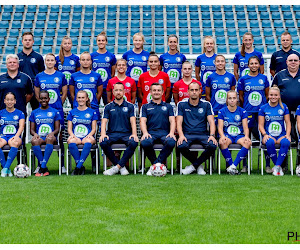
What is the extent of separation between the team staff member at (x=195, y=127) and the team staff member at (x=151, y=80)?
1.69 ft

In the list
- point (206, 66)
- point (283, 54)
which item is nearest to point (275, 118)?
point (283, 54)

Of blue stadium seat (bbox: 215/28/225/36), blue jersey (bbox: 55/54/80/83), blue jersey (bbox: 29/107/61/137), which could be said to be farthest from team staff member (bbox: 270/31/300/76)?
blue stadium seat (bbox: 215/28/225/36)

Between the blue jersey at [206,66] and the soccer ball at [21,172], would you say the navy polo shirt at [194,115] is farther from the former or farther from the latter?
the soccer ball at [21,172]

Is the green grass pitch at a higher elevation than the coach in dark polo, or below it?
below

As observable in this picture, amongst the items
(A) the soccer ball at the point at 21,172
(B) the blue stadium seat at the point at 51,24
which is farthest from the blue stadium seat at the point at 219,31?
(A) the soccer ball at the point at 21,172

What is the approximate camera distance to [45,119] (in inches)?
274

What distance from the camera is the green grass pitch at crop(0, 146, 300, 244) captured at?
3.47 meters

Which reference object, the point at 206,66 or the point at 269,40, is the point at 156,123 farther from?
the point at 269,40

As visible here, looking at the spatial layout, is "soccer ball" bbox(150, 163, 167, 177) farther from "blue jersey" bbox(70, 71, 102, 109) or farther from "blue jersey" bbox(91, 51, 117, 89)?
"blue jersey" bbox(91, 51, 117, 89)

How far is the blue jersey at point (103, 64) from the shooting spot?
770 centimetres

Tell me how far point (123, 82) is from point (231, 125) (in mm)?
1697

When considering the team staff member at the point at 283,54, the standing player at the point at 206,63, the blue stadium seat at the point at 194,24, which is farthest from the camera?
the blue stadium seat at the point at 194,24

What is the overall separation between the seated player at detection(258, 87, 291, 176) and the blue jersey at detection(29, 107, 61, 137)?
112 inches

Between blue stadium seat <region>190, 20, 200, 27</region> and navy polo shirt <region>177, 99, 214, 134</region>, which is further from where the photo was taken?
blue stadium seat <region>190, 20, 200, 27</region>
